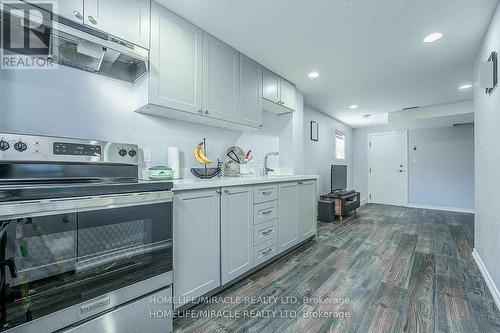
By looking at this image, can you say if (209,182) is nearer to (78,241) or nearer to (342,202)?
→ (78,241)

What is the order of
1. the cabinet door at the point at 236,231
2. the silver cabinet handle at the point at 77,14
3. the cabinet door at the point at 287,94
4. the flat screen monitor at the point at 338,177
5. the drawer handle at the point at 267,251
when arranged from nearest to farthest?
the silver cabinet handle at the point at 77,14 → the cabinet door at the point at 236,231 → the drawer handle at the point at 267,251 → the cabinet door at the point at 287,94 → the flat screen monitor at the point at 338,177

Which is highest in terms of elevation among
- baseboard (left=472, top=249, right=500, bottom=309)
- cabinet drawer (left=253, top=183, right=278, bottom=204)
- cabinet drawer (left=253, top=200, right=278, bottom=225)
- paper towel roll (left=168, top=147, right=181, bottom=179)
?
paper towel roll (left=168, top=147, right=181, bottom=179)

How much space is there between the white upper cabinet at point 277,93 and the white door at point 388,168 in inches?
171

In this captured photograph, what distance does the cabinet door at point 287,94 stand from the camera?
10.2 feet

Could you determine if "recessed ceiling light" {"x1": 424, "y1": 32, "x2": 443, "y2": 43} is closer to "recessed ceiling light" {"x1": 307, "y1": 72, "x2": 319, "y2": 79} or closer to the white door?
"recessed ceiling light" {"x1": 307, "y1": 72, "x2": 319, "y2": 79}

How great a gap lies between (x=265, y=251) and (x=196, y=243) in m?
0.91

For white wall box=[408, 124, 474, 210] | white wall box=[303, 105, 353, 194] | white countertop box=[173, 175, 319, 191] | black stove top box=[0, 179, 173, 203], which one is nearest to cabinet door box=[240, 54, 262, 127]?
white countertop box=[173, 175, 319, 191]

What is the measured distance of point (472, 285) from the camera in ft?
6.58

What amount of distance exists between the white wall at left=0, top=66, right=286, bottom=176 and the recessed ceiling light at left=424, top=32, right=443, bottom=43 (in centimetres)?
249

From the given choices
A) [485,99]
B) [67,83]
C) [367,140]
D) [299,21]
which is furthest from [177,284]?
[367,140]

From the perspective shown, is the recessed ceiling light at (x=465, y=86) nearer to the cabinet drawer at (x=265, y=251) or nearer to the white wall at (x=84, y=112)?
the cabinet drawer at (x=265, y=251)

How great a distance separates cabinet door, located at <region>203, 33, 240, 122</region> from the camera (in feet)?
6.76

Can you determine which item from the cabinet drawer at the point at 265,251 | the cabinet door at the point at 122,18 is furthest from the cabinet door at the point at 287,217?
the cabinet door at the point at 122,18

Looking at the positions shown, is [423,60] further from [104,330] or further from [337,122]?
[104,330]
